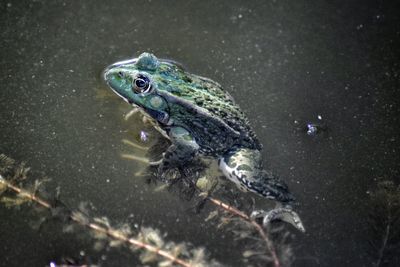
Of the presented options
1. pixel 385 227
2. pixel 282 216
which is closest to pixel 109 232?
pixel 282 216

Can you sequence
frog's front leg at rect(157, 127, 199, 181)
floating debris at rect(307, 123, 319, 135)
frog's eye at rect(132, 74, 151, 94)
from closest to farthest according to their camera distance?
1. frog's eye at rect(132, 74, 151, 94)
2. frog's front leg at rect(157, 127, 199, 181)
3. floating debris at rect(307, 123, 319, 135)

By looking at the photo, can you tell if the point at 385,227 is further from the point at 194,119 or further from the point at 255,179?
the point at 194,119

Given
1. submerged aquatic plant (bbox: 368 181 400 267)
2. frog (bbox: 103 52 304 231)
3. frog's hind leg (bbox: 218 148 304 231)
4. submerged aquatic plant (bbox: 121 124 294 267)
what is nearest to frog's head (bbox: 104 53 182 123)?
frog (bbox: 103 52 304 231)

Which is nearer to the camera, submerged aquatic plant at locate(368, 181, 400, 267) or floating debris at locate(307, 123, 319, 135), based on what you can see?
submerged aquatic plant at locate(368, 181, 400, 267)

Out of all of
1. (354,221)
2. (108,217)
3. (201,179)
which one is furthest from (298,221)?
(108,217)

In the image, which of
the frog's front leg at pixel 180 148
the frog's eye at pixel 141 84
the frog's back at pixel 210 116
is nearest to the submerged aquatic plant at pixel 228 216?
the frog's front leg at pixel 180 148

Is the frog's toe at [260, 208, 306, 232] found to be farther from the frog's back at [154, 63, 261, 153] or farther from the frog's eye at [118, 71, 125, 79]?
the frog's eye at [118, 71, 125, 79]
